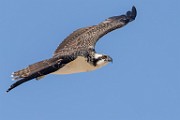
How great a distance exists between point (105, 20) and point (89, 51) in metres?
6.19

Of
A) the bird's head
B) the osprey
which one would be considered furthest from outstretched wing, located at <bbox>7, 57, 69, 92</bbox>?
the bird's head

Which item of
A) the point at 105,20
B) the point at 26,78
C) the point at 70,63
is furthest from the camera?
the point at 105,20

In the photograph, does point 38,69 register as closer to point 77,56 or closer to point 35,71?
point 35,71

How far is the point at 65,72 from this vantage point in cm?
3475

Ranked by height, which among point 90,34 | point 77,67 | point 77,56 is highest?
point 90,34

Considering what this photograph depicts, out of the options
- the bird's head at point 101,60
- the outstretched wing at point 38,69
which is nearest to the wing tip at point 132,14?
the bird's head at point 101,60

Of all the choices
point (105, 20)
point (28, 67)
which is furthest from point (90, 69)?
point (105, 20)

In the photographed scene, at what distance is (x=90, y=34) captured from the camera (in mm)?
38938

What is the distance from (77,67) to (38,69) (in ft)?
8.23

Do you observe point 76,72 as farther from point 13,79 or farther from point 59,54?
point 13,79

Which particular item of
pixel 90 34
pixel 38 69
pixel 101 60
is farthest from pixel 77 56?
pixel 90 34

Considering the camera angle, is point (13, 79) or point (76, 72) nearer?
point (13, 79)

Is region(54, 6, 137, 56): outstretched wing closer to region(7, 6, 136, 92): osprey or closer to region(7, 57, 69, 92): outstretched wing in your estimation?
region(7, 6, 136, 92): osprey

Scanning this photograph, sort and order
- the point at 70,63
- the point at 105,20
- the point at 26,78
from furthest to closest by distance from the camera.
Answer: the point at 105,20
the point at 70,63
the point at 26,78
